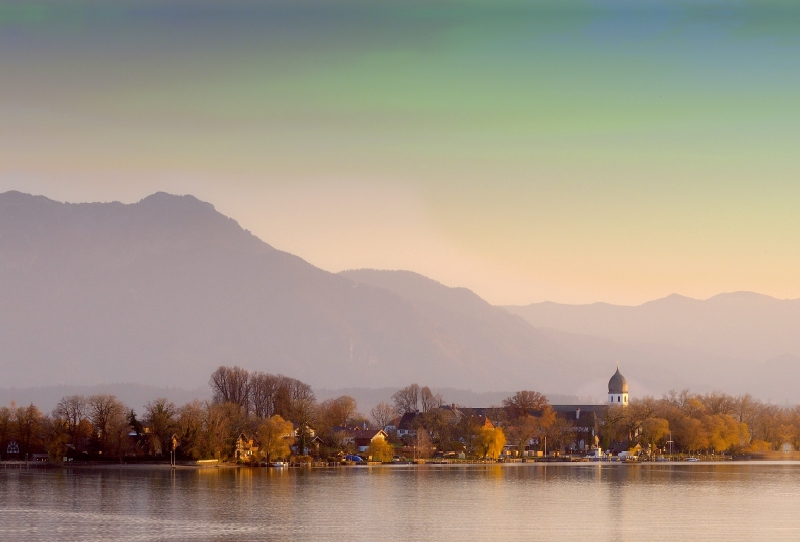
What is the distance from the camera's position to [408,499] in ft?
251

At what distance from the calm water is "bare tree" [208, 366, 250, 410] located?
44918 millimetres

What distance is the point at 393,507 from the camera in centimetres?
7025

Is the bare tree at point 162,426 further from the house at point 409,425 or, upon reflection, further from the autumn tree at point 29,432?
the house at point 409,425

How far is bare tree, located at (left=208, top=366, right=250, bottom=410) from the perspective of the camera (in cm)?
15375

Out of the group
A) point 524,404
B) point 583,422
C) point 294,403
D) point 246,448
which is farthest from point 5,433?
point 583,422

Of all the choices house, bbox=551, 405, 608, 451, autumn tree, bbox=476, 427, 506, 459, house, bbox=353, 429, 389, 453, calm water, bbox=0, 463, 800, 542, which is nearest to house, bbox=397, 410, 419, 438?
house, bbox=353, 429, 389, 453

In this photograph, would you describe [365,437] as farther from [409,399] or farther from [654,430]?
[654,430]

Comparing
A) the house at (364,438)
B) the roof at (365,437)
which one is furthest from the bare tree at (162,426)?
the roof at (365,437)

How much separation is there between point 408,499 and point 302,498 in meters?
7.41

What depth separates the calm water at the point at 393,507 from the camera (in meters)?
56.5

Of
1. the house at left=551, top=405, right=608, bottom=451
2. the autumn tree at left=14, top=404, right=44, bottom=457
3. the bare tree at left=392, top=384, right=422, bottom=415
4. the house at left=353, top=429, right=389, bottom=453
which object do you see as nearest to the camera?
the autumn tree at left=14, top=404, right=44, bottom=457

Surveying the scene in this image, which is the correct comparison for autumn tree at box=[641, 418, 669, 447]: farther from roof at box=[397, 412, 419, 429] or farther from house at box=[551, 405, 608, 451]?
roof at box=[397, 412, 419, 429]

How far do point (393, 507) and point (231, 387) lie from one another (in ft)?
286

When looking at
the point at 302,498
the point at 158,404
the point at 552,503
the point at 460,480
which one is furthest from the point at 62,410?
the point at 552,503
